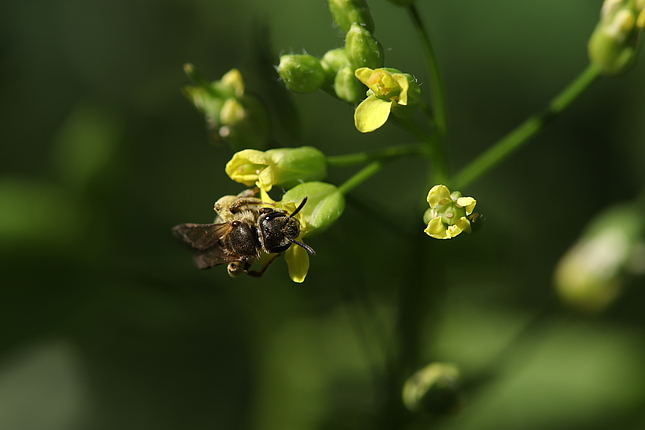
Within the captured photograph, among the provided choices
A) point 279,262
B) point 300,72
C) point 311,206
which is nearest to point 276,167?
point 311,206

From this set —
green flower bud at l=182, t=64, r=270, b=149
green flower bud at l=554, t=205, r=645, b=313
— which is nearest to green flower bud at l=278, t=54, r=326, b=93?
green flower bud at l=182, t=64, r=270, b=149

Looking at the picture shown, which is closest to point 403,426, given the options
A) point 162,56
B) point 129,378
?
point 129,378

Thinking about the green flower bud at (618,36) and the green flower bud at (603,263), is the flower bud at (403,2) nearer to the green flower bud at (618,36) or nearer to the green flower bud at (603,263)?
the green flower bud at (618,36)

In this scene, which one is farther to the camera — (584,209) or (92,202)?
(584,209)

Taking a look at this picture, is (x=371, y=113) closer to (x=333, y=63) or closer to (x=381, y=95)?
(x=381, y=95)

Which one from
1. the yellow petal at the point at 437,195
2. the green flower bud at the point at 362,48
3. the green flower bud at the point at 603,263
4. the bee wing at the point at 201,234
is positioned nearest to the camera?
the yellow petal at the point at 437,195

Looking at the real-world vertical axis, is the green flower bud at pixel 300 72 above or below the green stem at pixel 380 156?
above

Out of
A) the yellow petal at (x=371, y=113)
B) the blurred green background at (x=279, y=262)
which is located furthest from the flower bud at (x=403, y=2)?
the blurred green background at (x=279, y=262)

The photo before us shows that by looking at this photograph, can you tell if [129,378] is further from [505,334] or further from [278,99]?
[505,334]
